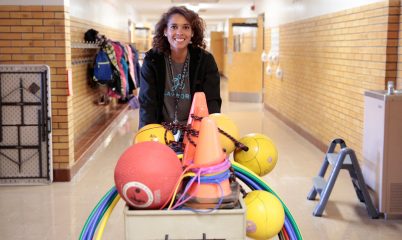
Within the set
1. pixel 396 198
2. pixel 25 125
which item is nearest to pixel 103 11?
pixel 25 125

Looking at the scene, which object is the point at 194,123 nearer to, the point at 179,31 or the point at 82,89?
the point at 179,31

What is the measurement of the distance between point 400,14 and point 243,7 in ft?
43.8

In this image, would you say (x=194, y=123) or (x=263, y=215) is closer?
(x=263, y=215)

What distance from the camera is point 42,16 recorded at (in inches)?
Result: 205

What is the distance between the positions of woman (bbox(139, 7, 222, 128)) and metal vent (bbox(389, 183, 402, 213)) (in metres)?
2.01

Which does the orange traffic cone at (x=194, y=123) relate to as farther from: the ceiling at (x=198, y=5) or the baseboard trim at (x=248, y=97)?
the baseboard trim at (x=248, y=97)

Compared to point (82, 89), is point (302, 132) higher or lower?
lower

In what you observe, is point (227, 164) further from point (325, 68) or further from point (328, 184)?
point (325, 68)

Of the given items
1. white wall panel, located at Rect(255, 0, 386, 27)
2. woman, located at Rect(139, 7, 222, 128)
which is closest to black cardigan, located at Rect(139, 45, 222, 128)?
woman, located at Rect(139, 7, 222, 128)

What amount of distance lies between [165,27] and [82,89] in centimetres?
522

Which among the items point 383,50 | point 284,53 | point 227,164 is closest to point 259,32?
point 284,53

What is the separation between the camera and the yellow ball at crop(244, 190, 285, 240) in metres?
1.98

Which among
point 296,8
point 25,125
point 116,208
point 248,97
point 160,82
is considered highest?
point 296,8

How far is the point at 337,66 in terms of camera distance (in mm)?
6391
